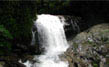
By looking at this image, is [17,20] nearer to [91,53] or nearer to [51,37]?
[51,37]

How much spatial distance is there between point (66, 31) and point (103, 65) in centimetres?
519

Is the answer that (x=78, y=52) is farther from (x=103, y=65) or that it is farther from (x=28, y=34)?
(x=28, y=34)

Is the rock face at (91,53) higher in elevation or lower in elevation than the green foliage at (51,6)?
lower

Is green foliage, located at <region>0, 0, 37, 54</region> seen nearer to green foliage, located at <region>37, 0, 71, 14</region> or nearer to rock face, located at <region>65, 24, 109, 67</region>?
rock face, located at <region>65, 24, 109, 67</region>

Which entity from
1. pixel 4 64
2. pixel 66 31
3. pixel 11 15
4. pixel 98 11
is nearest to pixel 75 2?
pixel 98 11

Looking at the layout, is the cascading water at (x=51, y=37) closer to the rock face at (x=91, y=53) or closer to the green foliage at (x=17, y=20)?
the green foliage at (x=17, y=20)

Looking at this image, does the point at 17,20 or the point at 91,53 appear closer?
the point at 91,53

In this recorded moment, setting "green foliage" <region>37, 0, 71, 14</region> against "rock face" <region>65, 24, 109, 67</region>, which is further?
"green foliage" <region>37, 0, 71, 14</region>

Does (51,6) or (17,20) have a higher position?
(51,6)

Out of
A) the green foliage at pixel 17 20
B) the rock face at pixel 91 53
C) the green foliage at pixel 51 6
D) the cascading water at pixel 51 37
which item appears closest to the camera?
the rock face at pixel 91 53

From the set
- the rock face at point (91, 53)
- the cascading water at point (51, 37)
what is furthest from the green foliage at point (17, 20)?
the rock face at point (91, 53)

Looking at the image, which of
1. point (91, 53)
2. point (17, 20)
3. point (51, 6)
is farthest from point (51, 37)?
point (51, 6)

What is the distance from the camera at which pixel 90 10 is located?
41.9 ft

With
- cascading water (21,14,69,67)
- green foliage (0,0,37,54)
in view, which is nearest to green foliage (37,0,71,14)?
cascading water (21,14,69,67)
